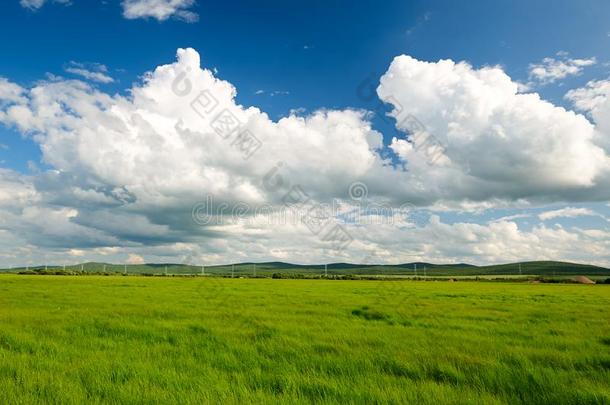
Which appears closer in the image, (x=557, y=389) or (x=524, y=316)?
(x=557, y=389)

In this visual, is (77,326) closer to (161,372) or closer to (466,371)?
(161,372)

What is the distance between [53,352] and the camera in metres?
9.45

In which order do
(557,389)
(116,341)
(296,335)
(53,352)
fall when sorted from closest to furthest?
(557,389) < (53,352) < (116,341) < (296,335)

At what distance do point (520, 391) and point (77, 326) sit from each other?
496 inches

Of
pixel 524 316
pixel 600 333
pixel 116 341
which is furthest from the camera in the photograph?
pixel 524 316

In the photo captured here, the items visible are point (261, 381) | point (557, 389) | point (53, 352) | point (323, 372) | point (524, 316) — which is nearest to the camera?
point (557, 389)

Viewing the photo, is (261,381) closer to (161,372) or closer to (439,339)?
(161,372)

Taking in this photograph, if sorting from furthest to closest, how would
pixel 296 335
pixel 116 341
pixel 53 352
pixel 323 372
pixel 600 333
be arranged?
pixel 600 333
pixel 296 335
pixel 116 341
pixel 53 352
pixel 323 372

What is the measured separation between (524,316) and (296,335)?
35.8 feet

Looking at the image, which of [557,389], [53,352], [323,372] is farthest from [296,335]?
[557,389]

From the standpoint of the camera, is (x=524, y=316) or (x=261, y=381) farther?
(x=524, y=316)

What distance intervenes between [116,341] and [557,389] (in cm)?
1006

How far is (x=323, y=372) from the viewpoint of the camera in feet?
25.1

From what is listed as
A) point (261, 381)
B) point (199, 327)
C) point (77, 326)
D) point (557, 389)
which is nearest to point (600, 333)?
point (557, 389)
